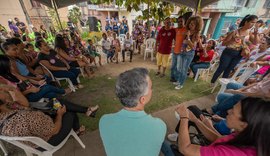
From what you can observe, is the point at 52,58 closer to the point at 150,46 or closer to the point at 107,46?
the point at 107,46

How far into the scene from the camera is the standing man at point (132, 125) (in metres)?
0.79

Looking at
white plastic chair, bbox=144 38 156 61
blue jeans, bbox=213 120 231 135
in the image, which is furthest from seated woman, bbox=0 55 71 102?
white plastic chair, bbox=144 38 156 61

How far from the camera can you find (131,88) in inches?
33.3

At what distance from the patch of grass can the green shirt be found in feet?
5.06

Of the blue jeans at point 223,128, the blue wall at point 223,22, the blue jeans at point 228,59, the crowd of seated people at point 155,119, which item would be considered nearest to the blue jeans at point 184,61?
the crowd of seated people at point 155,119

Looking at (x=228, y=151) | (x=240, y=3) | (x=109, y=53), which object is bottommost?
(x=109, y=53)

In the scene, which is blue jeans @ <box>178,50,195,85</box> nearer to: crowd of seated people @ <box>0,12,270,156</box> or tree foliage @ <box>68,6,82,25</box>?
crowd of seated people @ <box>0,12,270,156</box>

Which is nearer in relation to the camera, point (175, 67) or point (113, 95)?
point (113, 95)

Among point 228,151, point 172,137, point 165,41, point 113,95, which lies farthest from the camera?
point 165,41

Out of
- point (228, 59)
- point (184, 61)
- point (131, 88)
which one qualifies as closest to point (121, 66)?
point (184, 61)

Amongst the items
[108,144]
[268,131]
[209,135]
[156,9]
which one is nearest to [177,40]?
[156,9]

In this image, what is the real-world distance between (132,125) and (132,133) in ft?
0.17

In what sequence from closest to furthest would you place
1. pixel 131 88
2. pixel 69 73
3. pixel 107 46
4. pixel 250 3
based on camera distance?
pixel 131 88 < pixel 69 73 < pixel 107 46 < pixel 250 3

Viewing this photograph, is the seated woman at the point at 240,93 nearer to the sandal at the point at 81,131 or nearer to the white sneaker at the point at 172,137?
the white sneaker at the point at 172,137
